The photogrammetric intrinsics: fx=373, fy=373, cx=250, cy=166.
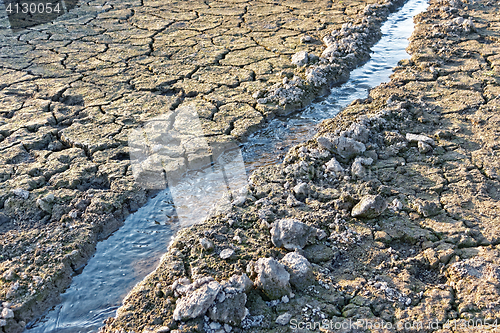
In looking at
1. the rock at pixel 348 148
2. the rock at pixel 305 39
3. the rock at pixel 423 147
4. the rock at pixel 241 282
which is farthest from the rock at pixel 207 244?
the rock at pixel 305 39

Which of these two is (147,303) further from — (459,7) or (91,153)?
(459,7)

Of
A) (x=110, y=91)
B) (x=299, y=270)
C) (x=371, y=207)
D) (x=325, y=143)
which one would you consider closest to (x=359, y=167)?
(x=325, y=143)

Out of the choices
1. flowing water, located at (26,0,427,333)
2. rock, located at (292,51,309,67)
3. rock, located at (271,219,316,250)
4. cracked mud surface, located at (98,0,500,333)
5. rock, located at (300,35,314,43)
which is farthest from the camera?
rock, located at (300,35,314,43)

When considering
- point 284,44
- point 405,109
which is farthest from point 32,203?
point 284,44

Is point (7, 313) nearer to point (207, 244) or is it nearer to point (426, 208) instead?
point (207, 244)

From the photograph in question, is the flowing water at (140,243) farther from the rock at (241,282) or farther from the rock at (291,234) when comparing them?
the rock at (291,234)

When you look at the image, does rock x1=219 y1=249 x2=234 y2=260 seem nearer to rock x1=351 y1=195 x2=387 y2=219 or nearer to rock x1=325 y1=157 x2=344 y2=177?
rock x1=351 y1=195 x2=387 y2=219

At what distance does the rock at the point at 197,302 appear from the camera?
2.04 metres

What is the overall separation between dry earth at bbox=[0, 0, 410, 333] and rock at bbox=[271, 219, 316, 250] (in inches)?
51.9

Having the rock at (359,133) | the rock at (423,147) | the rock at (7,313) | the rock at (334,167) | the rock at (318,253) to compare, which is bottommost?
the rock at (7,313)

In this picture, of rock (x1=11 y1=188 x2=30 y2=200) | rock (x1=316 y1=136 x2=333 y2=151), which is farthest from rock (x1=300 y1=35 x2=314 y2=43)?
rock (x1=11 y1=188 x2=30 y2=200)

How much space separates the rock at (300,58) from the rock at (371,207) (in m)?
2.79

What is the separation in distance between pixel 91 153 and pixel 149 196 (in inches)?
34.6

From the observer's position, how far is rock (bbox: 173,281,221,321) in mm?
2045
